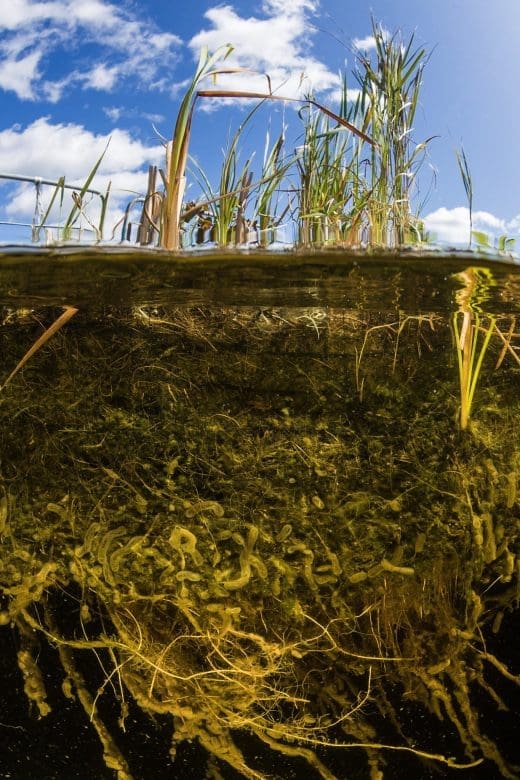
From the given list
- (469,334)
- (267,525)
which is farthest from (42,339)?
(469,334)

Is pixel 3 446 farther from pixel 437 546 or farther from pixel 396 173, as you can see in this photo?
pixel 396 173

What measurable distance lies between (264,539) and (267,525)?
40mm

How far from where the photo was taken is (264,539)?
207 centimetres

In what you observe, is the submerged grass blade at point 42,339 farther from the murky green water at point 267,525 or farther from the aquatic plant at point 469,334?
the aquatic plant at point 469,334

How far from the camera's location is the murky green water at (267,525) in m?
2.09

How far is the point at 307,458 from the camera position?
82.0 inches

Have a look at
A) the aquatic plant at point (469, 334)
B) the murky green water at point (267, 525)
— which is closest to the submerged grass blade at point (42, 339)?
the murky green water at point (267, 525)

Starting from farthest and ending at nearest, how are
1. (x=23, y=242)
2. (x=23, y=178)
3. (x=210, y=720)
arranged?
(x=23, y=178) → (x=210, y=720) → (x=23, y=242)

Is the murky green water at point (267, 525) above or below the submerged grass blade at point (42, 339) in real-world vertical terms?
below

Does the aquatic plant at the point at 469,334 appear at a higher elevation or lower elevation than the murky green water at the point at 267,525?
higher

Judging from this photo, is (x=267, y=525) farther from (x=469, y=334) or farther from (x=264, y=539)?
(x=469, y=334)

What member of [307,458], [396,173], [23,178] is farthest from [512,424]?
[23,178]

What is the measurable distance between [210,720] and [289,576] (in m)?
0.51

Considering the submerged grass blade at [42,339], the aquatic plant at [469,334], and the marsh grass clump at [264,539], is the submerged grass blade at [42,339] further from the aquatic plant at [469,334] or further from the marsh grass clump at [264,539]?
the aquatic plant at [469,334]
